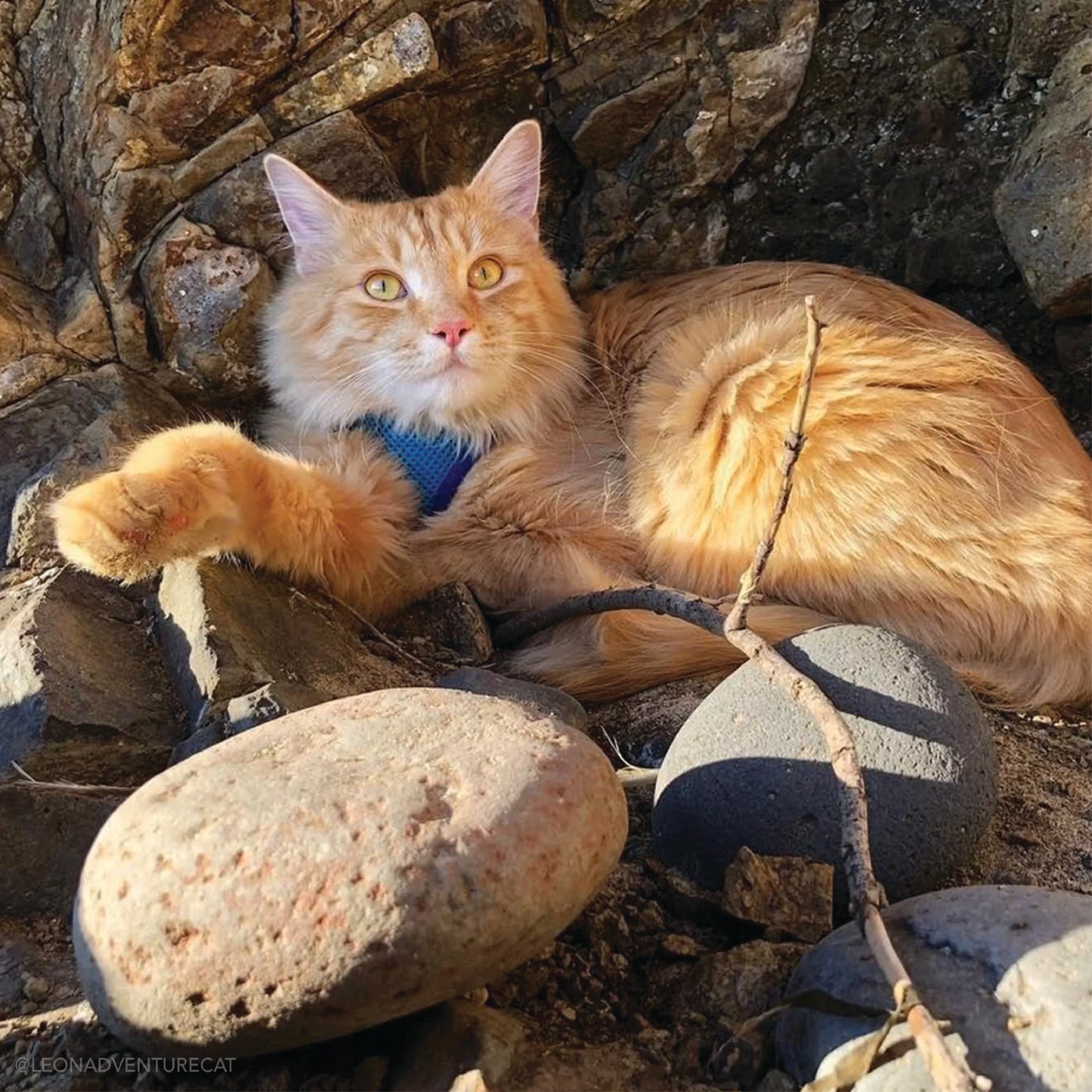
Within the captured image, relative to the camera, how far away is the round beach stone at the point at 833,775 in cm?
174

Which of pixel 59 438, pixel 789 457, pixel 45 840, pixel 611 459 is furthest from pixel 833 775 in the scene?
pixel 59 438

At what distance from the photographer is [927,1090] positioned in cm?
124

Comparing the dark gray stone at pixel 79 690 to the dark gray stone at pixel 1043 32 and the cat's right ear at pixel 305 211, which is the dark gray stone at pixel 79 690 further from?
the dark gray stone at pixel 1043 32

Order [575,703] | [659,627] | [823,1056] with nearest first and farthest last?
[823,1056], [575,703], [659,627]

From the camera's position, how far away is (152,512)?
2.31 meters

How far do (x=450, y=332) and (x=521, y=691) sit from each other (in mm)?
1250

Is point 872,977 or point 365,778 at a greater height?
point 365,778

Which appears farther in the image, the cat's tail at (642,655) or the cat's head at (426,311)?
the cat's head at (426,311)

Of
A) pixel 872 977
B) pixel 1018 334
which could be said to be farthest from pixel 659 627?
pixel 1018 334

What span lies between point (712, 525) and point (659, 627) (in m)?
0.39

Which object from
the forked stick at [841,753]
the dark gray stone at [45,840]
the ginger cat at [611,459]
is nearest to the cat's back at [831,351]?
the ginger cat at [611,459]

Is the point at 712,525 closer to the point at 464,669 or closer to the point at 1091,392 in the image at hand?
the point at 464,669

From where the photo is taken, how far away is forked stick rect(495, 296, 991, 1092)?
46.5 inches

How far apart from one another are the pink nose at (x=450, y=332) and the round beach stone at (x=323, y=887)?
188 cm
